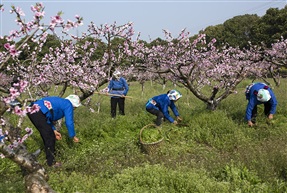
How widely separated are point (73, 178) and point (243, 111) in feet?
18.2

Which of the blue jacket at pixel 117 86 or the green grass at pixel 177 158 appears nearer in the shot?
the green grass at pixel 177 158

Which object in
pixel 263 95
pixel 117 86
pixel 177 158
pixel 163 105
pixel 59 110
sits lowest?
pixel 177 158

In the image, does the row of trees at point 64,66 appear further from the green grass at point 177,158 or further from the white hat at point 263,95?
the white hat at point 263,95

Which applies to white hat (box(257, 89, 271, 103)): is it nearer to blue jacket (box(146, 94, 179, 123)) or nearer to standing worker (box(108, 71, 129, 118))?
blue jacket (box(146, 94, 179, 123))

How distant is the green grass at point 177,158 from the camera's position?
3.92 metres

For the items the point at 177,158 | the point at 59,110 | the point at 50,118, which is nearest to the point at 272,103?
the point at 177,158

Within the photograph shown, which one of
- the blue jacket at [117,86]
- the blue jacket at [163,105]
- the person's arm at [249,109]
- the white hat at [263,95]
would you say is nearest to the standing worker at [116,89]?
Result: the blue jacket at [117,86]

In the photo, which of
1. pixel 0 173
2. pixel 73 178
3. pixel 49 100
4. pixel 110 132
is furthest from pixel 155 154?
pixel 0 173

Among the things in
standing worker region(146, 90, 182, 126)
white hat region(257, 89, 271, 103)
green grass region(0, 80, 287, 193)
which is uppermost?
white hat region(257, 89, 271, 103)

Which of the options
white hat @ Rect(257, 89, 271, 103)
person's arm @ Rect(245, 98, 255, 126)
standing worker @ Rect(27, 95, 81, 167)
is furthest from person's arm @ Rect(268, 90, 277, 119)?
standing worker @ Rect(27, 95, 81, 167)

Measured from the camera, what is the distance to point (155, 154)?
556cm

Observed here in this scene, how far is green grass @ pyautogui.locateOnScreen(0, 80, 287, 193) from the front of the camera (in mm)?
3918

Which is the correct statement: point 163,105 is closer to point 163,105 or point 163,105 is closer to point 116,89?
point 163,105

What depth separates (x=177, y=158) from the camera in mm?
5238
